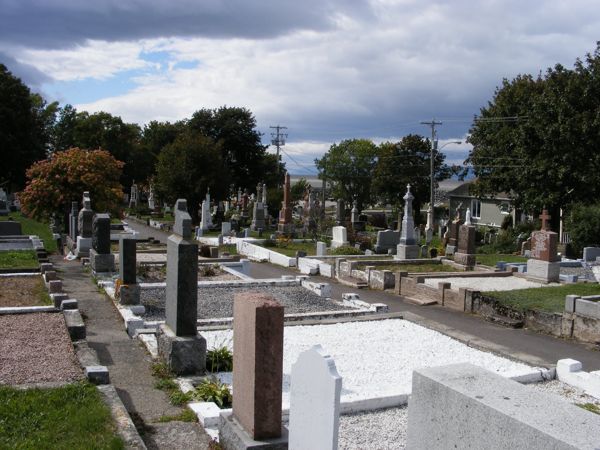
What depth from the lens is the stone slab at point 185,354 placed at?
860cm

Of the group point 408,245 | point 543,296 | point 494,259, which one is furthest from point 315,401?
point 494,259

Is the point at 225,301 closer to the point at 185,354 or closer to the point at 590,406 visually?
the point at 185,354

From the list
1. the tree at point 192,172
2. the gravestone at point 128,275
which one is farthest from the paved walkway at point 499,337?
the tree at point 192,172

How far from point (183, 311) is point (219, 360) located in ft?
3.18

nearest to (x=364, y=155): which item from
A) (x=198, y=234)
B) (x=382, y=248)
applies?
(x=198, y=234)

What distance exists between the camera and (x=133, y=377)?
852 cm

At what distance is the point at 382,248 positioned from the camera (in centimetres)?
2980

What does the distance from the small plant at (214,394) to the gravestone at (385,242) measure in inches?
888

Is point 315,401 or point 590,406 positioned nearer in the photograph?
point 315,401

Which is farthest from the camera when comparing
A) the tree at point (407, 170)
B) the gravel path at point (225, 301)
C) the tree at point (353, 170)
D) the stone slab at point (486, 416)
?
the tree at point (353, 170)

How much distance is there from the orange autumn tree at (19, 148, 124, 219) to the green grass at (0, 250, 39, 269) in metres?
5.98

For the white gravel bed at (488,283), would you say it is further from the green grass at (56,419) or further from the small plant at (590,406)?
the green grass at (56,419)

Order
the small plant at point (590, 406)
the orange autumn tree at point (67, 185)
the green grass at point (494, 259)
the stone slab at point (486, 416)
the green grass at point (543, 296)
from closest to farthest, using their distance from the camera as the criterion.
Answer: the stone slab at point (486, 416)
the small plant at point (590, 406)
the green grass at point (543, 296)
the green grass at point (494, 259)
the orange autumn tree at point (67, 185)

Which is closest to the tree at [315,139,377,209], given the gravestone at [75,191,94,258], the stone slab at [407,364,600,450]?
the gravestone at [75,191,94,258]
